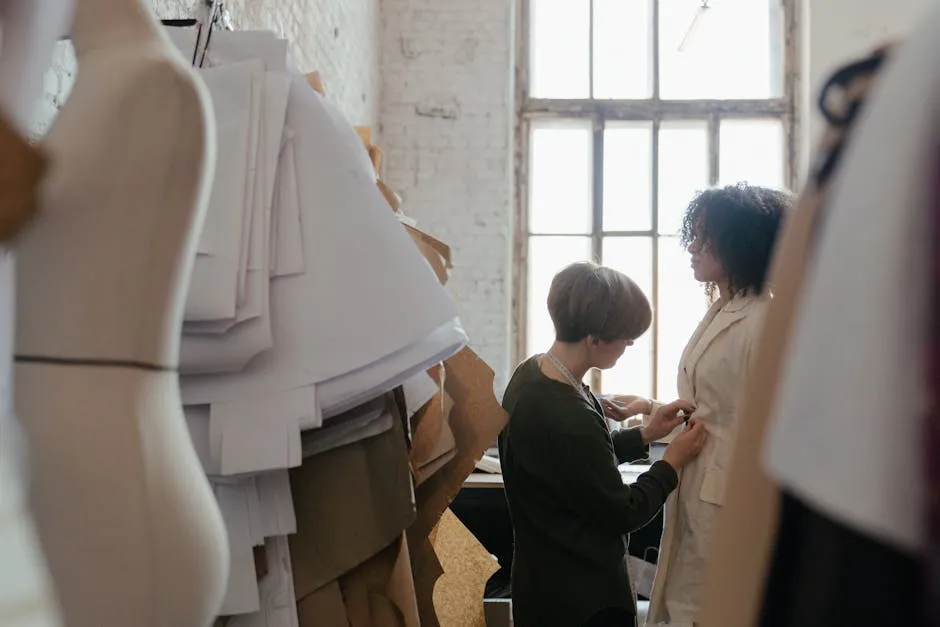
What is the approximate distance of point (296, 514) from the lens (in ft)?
3.73

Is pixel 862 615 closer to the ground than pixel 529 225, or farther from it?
closer to the ground

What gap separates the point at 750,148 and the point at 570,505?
334 centimetres

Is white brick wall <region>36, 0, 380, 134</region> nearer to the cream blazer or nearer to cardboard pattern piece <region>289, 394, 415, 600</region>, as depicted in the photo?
cardboard pattern piece <region>289, 394, 415, 600</region>

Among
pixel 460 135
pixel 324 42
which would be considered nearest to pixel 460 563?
pixel 324 42

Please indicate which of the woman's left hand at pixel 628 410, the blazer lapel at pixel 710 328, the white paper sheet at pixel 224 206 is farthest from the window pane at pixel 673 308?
the white paper sheet at pixel 224 206

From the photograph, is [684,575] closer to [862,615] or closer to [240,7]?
[862,615]

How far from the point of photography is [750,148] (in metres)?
4.62

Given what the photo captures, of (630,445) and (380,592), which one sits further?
(630,445)

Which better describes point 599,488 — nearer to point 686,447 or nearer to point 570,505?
point 570,505

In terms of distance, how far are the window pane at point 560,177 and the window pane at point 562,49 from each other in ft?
0.64

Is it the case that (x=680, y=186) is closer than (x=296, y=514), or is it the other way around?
(x=296, y=514)

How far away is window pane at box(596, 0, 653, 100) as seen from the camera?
15.3 ft

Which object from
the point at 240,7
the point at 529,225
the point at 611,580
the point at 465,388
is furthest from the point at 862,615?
the point at 529,225

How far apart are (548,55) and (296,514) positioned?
3937 millimetres
